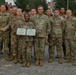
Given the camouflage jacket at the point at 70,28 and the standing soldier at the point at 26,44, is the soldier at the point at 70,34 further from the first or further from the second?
the standing soldier at the point at 26,44

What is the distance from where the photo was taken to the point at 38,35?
33.7 feet

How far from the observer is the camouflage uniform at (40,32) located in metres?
10.3

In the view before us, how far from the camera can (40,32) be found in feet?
33.7

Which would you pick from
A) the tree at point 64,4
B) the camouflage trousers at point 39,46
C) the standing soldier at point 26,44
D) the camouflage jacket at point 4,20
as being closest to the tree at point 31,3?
the tree at point 64,4

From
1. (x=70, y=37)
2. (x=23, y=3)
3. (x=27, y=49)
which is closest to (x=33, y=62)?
(x=27, y=49)

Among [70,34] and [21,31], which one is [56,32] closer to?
[70,34]

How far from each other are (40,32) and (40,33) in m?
0.03

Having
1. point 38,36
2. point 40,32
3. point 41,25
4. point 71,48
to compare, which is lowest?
point 71,48

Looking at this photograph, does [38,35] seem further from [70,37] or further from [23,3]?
[23,3]

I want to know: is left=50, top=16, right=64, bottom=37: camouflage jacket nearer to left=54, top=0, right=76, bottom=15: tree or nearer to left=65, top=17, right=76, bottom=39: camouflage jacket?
left=65, top=17, right=76, bottom=39: camouflage jacket

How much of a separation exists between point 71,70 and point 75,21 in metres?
1.76

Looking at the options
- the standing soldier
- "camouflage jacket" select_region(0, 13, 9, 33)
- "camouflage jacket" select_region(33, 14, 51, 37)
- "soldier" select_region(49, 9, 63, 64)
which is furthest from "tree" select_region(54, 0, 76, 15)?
the standing soldier

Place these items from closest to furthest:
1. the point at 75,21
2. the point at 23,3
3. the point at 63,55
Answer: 1. the point at 75,21
2. the point at 63,55
3. the point at 23,3

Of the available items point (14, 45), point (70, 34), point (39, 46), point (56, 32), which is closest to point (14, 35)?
point (14, 45)
